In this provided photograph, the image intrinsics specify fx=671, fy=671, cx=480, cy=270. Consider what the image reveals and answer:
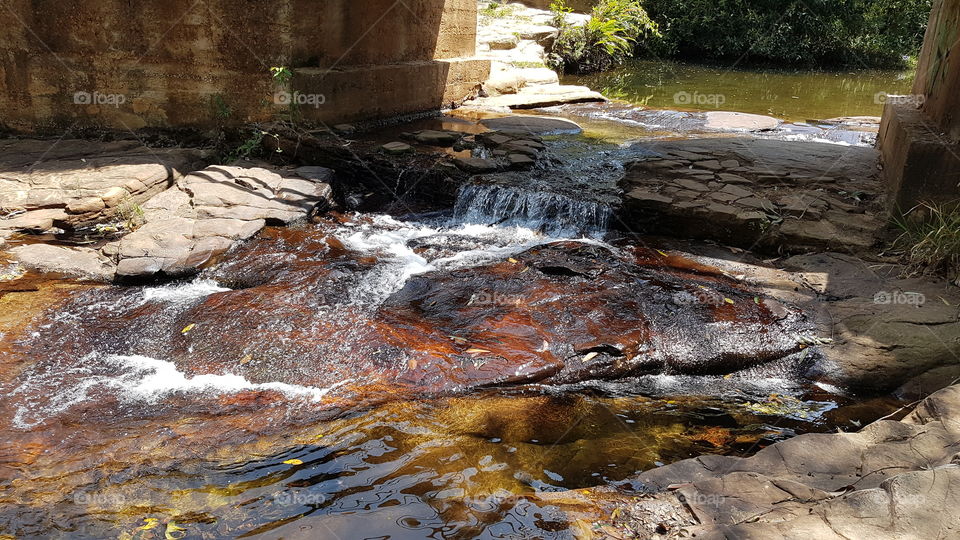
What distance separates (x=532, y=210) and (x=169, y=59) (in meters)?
4.26

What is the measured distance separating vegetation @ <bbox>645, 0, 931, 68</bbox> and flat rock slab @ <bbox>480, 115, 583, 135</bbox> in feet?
38.5

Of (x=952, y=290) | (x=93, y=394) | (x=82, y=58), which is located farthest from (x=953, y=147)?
(x=82, y=58)

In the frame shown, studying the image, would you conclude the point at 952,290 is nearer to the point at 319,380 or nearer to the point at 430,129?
the point at 319,380

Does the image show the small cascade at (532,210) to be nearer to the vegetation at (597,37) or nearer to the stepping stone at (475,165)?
the stepping stone at (475,165)

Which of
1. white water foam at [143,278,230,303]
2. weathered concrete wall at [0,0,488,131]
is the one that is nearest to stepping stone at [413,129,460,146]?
weathered concrete wall at [0,0,488,131]

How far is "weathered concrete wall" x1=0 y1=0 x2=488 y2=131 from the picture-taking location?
23.0 ft

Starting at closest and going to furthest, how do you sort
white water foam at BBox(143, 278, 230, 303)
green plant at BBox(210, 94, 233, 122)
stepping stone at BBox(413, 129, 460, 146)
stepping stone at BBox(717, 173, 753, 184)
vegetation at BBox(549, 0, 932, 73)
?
white water foam at BBox(143, 278, 230, 303) < stepping stone at BBox(717, 173, 753, 184) < green plant at BBox(210, 94, 233, 122) < stepping stone at BBox(413, 129, 460, 146) < vegetation at BBox(549, 0, 932, 73)

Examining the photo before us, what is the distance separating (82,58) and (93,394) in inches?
198

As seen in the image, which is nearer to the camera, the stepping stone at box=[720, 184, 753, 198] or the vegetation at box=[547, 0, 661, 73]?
the stepping stone at box=[720, 184, 753, 198]

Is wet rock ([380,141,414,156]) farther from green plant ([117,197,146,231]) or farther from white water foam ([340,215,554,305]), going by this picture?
green plant ([117,197,146,231])

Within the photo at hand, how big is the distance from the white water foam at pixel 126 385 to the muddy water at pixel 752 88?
8859 millimetres

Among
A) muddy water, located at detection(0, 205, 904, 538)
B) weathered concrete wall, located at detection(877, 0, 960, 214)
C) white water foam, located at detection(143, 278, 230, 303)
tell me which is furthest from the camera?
weathered concrete wall, located at detection(877, 0, 960, 214)

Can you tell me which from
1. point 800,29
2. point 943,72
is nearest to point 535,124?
point 943,72

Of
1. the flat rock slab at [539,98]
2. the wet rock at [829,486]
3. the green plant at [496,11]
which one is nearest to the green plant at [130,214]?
the wet rock at [829,486]
